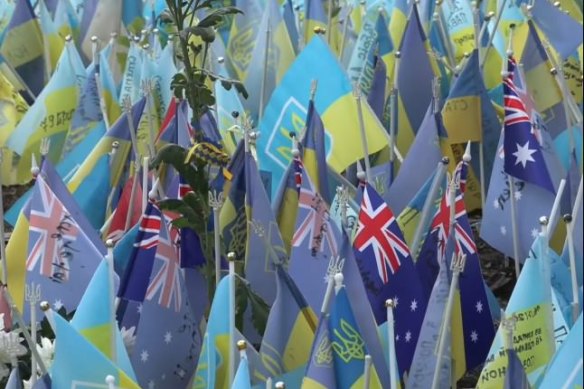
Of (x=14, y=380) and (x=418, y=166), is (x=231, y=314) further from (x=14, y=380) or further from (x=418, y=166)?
(x=418, y=166)

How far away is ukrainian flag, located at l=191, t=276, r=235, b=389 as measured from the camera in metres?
4.23

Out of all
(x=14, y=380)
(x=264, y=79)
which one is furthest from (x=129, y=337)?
(x=264, y=79)

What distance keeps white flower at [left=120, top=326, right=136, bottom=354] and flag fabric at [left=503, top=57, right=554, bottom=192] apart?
5.37 feet

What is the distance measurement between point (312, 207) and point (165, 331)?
2.49 ft

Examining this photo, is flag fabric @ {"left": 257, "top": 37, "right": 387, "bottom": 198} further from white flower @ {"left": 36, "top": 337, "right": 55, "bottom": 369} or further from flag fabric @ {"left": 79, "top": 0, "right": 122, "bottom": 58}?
flag fabric @ {"left": 79, "top": 0, "right": 122, "bottom": 58}

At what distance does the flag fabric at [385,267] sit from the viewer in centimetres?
471

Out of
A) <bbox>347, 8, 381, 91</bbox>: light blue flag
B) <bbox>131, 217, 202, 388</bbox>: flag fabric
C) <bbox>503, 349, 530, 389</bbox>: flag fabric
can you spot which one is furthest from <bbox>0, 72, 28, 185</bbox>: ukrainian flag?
<bbox>503, 349, 530, 389</bbox>: flag fabric

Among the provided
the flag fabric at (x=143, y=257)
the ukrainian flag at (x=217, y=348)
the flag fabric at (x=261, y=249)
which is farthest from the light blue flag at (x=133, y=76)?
the ukrainian flag at (x=217, y=348)

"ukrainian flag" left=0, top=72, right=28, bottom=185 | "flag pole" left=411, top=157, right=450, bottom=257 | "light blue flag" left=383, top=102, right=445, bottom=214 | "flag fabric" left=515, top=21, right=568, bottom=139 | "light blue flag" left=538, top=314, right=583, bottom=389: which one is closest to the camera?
"light blue flag" left=538, top=314, right=583, bottom=389

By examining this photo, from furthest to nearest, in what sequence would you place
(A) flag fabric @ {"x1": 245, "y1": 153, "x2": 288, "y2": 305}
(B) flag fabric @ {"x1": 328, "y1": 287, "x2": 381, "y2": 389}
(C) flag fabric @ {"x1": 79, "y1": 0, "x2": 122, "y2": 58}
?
(C) flag fabric @ {"x1": 79, "y1": 0, "x2": 122, "y2": 58}, (A) flag fabric @ {"x1": 245, "y1": 153, "x2": 288, "y2": 305}, (B) flag fabric @ {"x1": 328, "y1": 287, "x2": 381, "y2": 389}

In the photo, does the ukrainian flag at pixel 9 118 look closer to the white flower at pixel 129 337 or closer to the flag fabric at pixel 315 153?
the flag fabric at pixel 315 153

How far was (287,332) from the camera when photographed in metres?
4.37

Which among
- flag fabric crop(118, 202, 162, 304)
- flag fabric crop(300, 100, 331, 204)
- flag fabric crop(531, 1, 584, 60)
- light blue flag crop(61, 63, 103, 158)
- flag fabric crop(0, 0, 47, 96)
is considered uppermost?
flag fabric crop(0, 0, 47, 96)

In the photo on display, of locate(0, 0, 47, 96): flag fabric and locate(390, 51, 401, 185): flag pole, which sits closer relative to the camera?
locate(390, 51, 401, 185): flag pole
